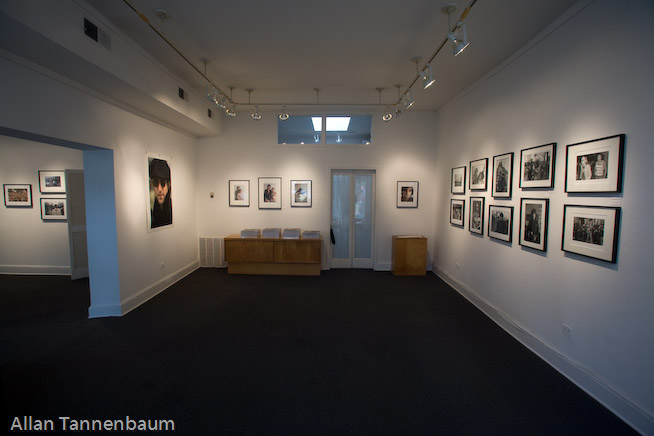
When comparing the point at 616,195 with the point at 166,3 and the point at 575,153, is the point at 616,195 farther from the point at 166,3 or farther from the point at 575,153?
the point at 166,3

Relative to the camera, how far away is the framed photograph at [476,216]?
4.27m

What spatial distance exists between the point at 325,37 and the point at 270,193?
3.74m

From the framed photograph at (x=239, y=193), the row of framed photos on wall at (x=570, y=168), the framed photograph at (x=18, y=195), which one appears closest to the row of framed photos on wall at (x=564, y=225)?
the row of framed photos on wall at (x=570, y=168)

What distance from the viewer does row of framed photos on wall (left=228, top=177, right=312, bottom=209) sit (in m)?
6.38

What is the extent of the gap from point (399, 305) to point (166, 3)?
5.00 metres

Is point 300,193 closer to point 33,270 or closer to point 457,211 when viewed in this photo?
point 457,211

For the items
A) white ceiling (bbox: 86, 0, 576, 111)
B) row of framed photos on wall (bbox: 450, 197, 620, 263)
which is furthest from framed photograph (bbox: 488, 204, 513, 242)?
white ceiling (bbox: 86, 0, 576, 111)

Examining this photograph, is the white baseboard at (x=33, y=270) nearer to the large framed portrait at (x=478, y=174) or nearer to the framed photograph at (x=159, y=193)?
the framed photograph at (x=159, y=193)

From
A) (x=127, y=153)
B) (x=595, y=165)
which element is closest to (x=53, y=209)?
(x=127, y=153)

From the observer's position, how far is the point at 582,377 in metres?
2.51

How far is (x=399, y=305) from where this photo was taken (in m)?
4.41

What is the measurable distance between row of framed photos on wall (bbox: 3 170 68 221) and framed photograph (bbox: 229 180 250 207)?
3.51m

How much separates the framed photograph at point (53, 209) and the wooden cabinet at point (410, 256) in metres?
7.45

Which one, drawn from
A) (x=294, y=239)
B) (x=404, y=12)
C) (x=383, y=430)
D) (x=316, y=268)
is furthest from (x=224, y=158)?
(x=383, y=430)
